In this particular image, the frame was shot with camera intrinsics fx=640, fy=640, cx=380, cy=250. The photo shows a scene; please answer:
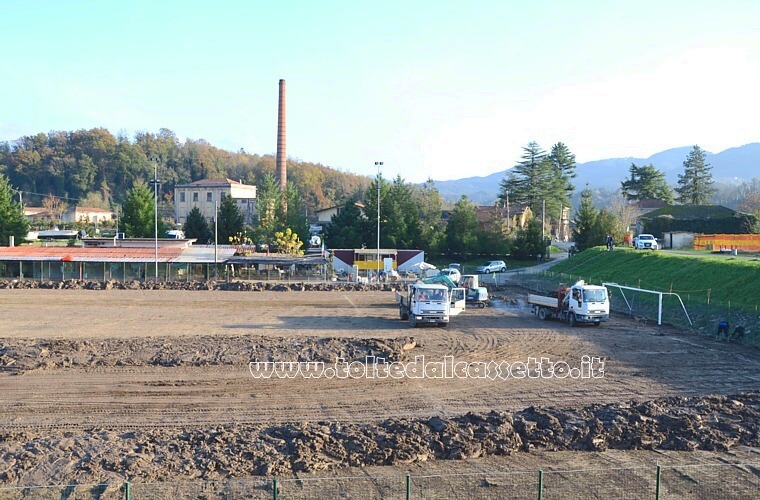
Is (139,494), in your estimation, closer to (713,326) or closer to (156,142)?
(713,326)

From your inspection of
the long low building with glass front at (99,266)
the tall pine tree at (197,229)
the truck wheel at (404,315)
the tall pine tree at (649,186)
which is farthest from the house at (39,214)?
the tall pine tree at (649,186)

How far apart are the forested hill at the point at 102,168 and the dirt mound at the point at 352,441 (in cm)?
12582

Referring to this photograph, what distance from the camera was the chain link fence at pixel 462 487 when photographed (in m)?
12.0

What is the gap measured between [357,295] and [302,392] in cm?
3030

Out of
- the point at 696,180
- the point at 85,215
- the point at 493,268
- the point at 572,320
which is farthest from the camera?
the point at 85,215

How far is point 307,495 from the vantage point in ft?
39.7

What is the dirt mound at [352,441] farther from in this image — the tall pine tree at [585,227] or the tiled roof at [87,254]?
the tall pine tree at [585,227]

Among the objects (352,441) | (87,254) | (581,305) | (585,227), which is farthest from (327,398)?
(585,227)

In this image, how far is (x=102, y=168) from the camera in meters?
152

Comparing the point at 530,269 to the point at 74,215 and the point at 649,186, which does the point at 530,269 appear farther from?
the point at 74,215

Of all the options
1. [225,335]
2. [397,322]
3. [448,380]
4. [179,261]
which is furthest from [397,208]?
[448,380]

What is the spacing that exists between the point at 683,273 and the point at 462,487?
1463 inches

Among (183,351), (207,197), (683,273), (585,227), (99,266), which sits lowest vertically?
(183,351)

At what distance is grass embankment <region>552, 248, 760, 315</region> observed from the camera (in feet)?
118
